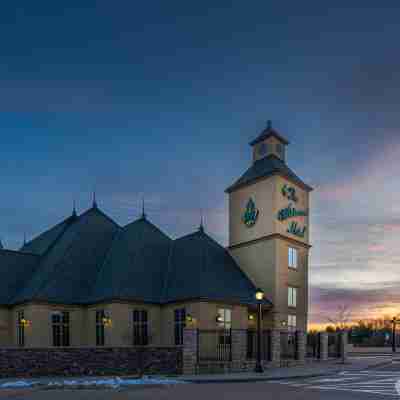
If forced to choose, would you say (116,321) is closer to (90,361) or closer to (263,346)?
(90,361)

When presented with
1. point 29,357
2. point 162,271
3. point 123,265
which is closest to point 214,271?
point 162,271

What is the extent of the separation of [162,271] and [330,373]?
13.8 m

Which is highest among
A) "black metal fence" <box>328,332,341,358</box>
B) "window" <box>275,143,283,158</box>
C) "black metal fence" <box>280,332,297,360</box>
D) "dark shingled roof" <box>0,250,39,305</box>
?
"window" <box>275,143,283,158</box>

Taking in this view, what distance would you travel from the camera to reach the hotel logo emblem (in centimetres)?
3400

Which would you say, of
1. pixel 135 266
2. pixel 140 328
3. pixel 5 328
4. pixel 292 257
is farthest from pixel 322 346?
pixel 5 328

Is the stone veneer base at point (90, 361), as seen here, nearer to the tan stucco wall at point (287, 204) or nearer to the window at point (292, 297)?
the window at point (292, 297)

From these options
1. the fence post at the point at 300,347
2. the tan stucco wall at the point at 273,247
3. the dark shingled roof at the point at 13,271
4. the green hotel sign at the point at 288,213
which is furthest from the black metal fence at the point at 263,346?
the dark shingled roof at the point at 13,271

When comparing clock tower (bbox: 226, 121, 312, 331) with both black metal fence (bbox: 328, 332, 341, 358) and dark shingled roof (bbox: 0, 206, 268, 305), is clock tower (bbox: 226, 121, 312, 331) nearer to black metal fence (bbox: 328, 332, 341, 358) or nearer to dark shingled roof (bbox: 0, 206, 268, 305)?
dark shingled roof (bbox: 0, 206, 268, 305)

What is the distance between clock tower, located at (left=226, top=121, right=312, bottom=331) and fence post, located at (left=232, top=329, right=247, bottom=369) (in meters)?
7.17

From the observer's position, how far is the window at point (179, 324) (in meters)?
28.7

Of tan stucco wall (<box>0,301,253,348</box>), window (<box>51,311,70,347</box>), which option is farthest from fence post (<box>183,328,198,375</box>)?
window (<box>51,311,70,347</box>)

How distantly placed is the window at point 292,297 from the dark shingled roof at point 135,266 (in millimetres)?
9438

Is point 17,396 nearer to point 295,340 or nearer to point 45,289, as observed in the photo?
point 45,289

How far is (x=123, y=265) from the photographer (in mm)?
30734
